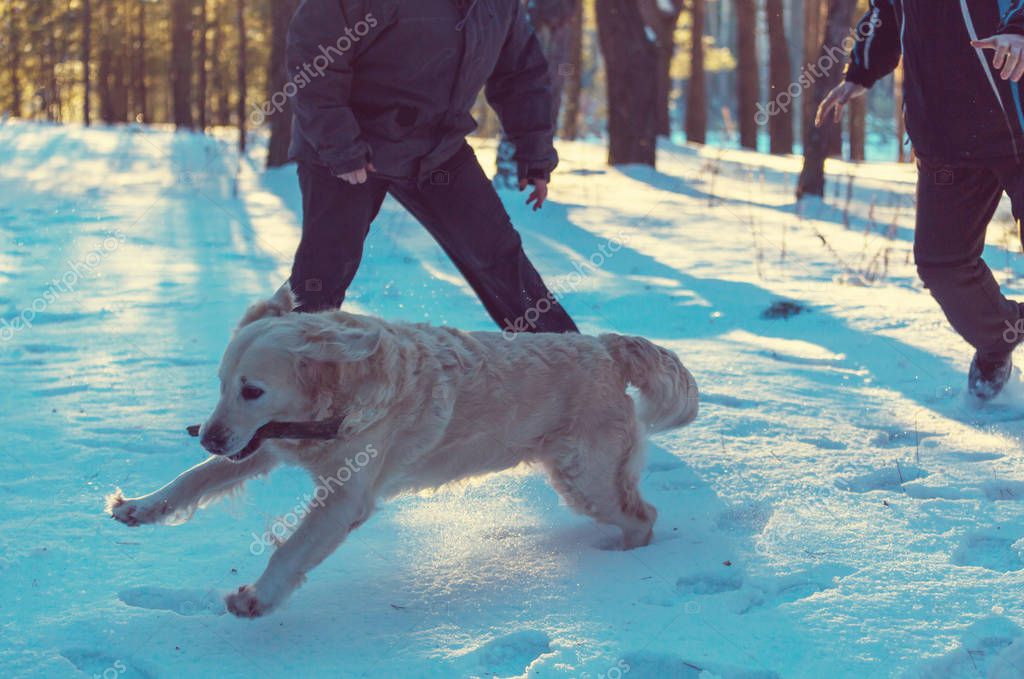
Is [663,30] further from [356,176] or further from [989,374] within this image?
[356,176]

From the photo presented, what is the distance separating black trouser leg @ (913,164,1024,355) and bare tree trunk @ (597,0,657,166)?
33.7 ft

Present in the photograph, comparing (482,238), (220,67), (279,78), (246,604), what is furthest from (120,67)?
(246,604)

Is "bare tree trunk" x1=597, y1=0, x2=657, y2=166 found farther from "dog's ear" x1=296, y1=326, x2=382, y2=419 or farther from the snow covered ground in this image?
"dog's ear" x1=296, y1=326, x2=382, y2=419

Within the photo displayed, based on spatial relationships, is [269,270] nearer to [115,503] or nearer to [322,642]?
[115,503]

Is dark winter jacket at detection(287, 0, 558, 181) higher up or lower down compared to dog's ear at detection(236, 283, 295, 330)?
higher up

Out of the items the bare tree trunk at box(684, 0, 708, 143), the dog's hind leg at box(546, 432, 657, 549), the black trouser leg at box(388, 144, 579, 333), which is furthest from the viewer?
the bare tree trunk at box(684, 0, 708, 143)

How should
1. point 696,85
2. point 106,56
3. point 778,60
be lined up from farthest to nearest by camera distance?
1. point 106,56
2. point 696,85
3. point 778,60

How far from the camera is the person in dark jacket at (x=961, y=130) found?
13.6 ft

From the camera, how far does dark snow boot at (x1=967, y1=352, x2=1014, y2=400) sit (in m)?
5.03

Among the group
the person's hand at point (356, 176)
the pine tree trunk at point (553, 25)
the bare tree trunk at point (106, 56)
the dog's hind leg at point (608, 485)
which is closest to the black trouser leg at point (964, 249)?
the dog's hind leg at point (608, 485)

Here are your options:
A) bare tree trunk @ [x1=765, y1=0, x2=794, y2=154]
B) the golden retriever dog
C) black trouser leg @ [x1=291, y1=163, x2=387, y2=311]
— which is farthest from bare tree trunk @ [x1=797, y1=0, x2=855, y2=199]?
the golden retriever dog

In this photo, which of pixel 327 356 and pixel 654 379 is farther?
pixel 654 379

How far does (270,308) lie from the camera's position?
3.35m

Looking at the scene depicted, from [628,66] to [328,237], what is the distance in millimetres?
11051
